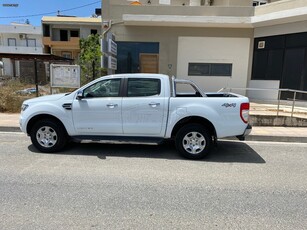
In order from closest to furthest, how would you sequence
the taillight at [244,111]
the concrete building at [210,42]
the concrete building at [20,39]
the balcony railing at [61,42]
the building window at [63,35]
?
1. the taillight at [244,111]
2. the concrete building at [210,42]
3. the balcony railing at [61,42]
4. the building window at [63,35]
5. the concrete building at [20,39]

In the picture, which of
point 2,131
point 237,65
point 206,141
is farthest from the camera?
point 237,65

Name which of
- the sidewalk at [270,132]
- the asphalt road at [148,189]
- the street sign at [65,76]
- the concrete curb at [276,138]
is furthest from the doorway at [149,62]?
the asphalt road at [148,189]

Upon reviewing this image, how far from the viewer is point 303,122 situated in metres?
9.42

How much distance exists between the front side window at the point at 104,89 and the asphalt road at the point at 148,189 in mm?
1337

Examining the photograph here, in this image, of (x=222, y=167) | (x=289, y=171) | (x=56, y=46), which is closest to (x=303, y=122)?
(x=289, y=171)

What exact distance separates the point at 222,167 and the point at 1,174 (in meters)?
4.09

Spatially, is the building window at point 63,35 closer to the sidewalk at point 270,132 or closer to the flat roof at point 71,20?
the flat roof at point 71,20

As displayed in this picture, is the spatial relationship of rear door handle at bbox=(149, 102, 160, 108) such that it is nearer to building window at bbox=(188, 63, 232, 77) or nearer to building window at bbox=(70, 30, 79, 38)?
building window at bbox=(188, 63, 232, 77)

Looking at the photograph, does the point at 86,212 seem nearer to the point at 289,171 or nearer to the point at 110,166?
the point at 110,166

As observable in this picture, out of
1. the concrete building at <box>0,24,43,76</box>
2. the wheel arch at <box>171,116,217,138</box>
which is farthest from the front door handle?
the concrete building at <box>0,24,43,76</box>

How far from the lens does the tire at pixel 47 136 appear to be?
5977mm

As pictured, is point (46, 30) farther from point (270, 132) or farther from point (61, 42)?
point (270, 132)

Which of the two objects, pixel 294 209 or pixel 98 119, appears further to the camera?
pixel 98 119

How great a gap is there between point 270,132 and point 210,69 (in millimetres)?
7235
